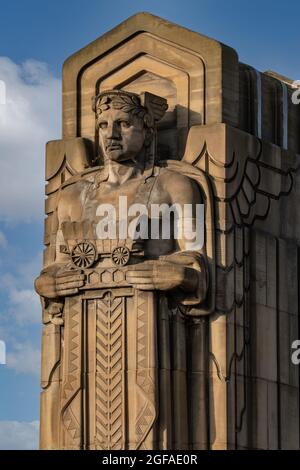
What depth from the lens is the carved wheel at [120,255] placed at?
32.2m

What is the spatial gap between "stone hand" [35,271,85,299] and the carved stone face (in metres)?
1.93

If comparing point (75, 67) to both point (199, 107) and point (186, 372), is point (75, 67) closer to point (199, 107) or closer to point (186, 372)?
point (199, 107)

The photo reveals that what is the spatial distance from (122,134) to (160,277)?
95.2 inches

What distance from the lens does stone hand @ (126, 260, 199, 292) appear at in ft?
105

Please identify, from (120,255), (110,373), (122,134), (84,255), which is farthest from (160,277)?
(122,134)

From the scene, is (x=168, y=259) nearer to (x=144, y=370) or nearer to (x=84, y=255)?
(x=84, y=255)

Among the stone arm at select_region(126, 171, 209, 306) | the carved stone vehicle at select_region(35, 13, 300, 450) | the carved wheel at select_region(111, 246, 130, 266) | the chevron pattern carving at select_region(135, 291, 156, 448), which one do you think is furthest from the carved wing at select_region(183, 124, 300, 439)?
the carved wheel at select_region(111, 246, 130, 266)

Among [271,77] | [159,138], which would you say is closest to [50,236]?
[159,138]

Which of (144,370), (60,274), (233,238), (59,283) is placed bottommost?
(144,370)

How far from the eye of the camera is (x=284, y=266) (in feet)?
111

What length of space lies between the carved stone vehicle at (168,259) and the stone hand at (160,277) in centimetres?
1

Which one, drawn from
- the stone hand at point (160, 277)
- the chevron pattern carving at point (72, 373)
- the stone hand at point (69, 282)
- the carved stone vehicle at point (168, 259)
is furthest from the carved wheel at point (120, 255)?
the chevron pattern carving at point (72, 373)

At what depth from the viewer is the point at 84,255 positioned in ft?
107

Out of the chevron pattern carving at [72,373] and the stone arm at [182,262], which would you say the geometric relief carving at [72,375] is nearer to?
the chevron pattern carving at [72,373]
